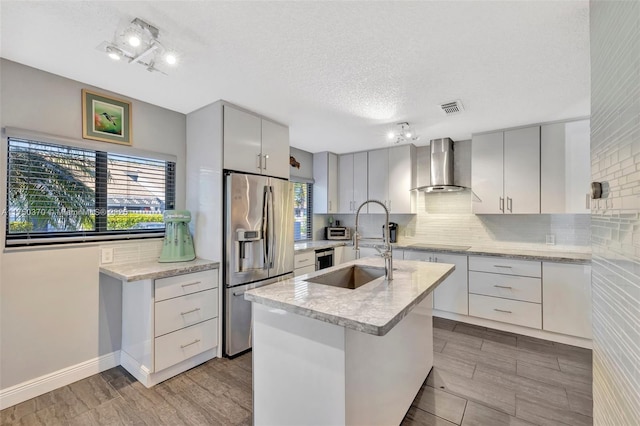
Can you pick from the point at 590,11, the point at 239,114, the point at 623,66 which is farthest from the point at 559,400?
the point at 239,114

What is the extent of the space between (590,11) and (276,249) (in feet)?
9.06

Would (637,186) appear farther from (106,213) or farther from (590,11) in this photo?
(106,213)

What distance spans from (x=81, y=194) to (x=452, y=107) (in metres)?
3.31

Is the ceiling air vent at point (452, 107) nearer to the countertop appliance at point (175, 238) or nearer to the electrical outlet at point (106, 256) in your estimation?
the countertop appliance at point (175, 238)

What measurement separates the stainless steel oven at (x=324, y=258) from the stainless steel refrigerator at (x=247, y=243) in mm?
908

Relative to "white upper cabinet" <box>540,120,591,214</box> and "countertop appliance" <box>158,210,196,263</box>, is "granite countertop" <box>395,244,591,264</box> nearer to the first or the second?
"white upper cabinet" <box>540,120,591,214</box>

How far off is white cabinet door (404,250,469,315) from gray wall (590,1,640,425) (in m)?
2.12

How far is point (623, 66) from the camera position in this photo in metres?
0.93

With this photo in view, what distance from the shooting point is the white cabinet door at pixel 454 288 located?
337 centimetres

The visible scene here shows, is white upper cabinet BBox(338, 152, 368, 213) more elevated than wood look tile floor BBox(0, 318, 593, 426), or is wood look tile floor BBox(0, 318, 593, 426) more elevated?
white upper cabinet BBox(338, 152, 368, 213)

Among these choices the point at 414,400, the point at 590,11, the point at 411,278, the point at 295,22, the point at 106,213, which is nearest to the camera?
the point at 590,11

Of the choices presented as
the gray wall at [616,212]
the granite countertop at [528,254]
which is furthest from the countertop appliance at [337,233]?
the gray wall at [616,212]

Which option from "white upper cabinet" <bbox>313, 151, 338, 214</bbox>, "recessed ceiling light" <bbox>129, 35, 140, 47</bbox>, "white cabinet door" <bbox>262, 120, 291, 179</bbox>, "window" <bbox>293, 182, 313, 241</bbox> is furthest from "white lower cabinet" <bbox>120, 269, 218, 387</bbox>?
"white upper cabinet" <bbox>313, 151, 338, 214</bbox>

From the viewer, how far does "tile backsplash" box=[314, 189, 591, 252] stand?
3.27 metres
